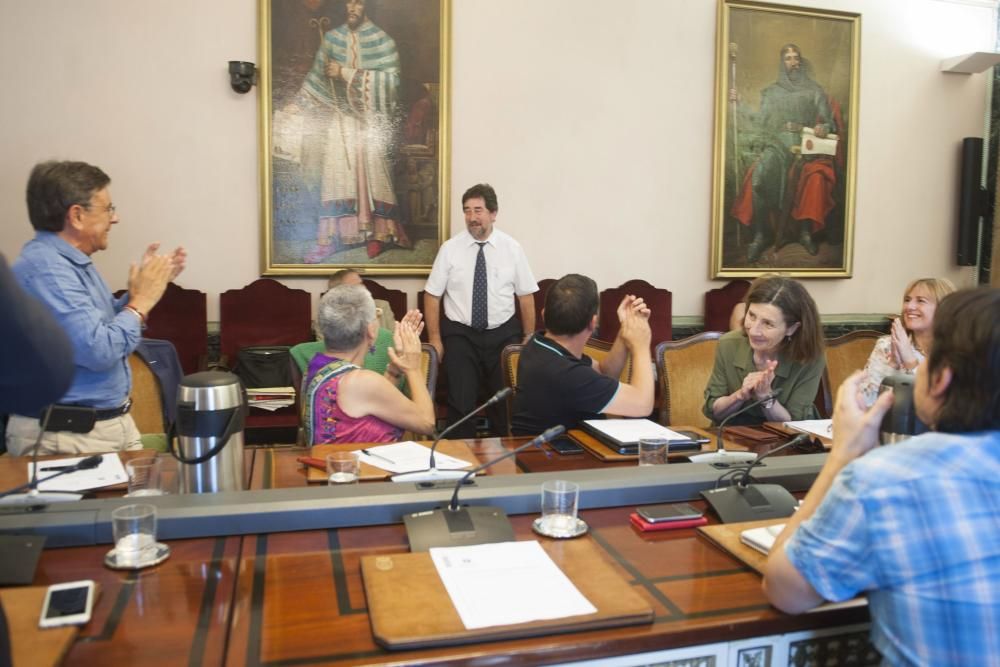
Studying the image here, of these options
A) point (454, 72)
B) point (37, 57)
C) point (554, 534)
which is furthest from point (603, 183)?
point (554, 534)

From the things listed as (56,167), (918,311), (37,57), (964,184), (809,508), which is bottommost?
(809,508)

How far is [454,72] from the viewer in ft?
18.1

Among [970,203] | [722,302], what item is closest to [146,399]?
[722,302]

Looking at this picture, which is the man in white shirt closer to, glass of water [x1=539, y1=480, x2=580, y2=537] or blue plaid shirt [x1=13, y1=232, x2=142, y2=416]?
blue plaid shirt [x1=13, y1=232, x2=142, y2=416]

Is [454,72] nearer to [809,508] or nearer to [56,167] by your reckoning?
[56,167]

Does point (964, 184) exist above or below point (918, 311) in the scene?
above

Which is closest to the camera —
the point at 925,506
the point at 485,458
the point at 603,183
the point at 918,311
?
the point at 925,506

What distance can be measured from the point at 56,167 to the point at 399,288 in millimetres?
3132

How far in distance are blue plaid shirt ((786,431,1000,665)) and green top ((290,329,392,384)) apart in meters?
2.28

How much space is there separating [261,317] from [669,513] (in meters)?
3.96

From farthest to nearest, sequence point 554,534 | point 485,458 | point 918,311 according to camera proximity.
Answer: point 918,311 → point 485,458 → point 554,534

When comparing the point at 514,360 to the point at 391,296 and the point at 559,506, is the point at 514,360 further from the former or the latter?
the point at 391,296

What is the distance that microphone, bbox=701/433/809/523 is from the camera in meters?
1.75

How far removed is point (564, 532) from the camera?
164 centimetres
